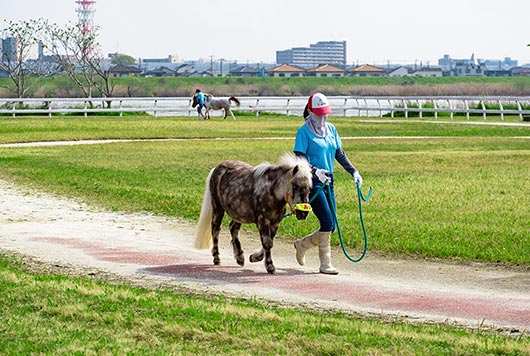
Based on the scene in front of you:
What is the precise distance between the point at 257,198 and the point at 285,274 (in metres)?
0.93

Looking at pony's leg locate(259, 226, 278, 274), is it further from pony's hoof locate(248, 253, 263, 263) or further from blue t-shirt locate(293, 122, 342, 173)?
blue t-shirt locate(293, 122, 342, 173)

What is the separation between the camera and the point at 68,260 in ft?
46.1

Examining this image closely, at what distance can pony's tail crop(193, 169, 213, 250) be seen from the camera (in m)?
13.6

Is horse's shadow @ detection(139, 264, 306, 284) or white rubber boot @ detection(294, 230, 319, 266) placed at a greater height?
white rubber boot @ detection(294, 230, 319, 266)

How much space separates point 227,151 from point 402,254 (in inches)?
796

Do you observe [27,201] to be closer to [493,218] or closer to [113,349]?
[493,218]

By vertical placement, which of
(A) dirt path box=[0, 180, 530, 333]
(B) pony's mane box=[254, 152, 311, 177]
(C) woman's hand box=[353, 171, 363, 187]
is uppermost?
(B) pony's mane box=[254, 152, 311, 177]

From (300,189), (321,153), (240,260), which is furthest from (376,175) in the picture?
(300,189)

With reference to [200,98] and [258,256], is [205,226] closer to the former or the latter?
[258,256]

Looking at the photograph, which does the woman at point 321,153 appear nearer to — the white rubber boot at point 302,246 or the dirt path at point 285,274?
the white rubber boot at point 302,246

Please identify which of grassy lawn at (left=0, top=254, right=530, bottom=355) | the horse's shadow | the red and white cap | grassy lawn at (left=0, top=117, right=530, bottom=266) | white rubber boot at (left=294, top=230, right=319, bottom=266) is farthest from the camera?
grassy lawn at (left=0, top=117, right=530, bottom=266)

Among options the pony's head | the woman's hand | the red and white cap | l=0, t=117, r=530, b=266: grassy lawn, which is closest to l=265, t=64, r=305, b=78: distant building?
l=0, t=117, r=530, b=266: grassy lawn

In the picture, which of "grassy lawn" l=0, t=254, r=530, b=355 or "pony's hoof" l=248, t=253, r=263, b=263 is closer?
"grassy lawn" l=0, t=254, r=530, b=355

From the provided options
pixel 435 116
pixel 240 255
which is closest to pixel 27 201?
pixel 240 255
